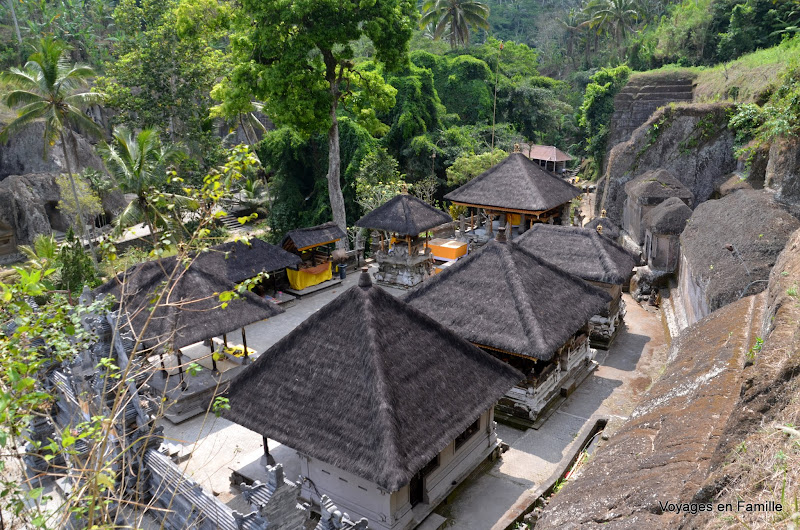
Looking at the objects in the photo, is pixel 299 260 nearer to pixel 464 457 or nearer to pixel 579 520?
pixel 464 457

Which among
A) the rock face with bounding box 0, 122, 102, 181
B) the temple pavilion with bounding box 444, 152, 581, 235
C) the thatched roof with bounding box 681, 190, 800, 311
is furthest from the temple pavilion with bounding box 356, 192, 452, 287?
the rock face with bounding box 0, 122, 102, 181

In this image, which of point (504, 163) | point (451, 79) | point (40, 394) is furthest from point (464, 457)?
point (451, 79)

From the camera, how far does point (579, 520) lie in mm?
4988

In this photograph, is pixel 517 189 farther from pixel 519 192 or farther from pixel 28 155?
pixel 28 155

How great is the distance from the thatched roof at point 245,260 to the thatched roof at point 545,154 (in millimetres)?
24833

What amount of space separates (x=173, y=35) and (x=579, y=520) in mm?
30372

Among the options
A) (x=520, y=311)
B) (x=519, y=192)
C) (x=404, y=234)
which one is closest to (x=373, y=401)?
(x=520, y=311)

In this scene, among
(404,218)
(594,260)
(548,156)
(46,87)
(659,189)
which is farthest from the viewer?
(548,156)

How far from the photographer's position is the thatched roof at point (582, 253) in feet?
51.6

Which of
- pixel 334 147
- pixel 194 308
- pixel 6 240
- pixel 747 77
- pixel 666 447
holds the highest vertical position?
pixel 747 77

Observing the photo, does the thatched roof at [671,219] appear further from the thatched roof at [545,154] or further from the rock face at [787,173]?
the thatched roof at [545,154]

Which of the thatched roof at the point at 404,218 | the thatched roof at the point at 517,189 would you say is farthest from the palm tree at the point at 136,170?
the thatched roof at the point at 517,189

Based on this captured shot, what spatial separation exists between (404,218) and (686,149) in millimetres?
11989

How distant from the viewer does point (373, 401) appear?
8594mm
